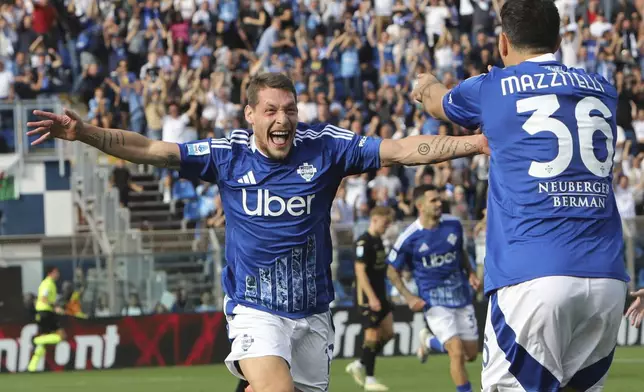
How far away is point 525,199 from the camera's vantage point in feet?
19.8

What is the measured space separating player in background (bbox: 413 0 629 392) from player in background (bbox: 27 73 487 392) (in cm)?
144

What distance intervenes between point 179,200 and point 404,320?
575cm

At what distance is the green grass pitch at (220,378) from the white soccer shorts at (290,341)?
776 centimetres

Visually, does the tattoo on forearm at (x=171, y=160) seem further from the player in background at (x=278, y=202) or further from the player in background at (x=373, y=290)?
the player in background at (x=373, y=290)

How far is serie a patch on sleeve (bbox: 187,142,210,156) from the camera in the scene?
7903mm

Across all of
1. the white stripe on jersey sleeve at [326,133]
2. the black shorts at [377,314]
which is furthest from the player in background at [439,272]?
the white stripe on jersey sleeve at [326,133]

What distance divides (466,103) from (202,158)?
218cm

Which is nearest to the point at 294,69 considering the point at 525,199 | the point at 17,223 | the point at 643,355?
the point at 17,223

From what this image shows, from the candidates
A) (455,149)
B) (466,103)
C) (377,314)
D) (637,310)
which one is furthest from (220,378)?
(466,103)

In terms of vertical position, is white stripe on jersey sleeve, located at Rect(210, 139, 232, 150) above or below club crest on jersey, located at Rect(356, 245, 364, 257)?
above

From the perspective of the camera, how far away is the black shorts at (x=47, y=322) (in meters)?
19.3

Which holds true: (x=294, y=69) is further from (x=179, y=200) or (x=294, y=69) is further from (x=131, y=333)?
(x=131, y=333)

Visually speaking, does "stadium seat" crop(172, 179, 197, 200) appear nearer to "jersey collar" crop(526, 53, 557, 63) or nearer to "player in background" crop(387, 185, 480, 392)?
"player in background" crop(387, 185, 480, 392)

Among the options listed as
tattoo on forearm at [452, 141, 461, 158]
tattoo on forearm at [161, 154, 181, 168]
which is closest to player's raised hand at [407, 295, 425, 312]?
tattoo on forearm at [161, 154, 181, 168]
